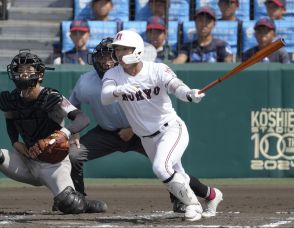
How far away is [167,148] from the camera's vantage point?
309 inches

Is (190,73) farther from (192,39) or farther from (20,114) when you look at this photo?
(20,114)

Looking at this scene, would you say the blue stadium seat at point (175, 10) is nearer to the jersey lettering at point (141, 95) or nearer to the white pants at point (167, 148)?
the white pants at point (167, 148)

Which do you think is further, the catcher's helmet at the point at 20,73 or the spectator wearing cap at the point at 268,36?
the spectator wearing cap at the point at 268,36

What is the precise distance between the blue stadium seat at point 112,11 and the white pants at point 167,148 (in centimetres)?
547

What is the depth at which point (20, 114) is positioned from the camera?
27.4 ft

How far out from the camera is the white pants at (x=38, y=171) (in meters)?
8.43

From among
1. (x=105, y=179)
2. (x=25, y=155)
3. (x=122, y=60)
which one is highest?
(x=122, y=60)

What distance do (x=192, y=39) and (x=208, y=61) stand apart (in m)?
0.43

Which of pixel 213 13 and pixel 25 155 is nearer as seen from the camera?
pixel 25 155

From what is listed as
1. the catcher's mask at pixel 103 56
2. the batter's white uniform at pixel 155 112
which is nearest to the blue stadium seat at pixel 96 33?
the catcher's mask at pixel 103 56

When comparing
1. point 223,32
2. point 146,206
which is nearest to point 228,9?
point 223,32

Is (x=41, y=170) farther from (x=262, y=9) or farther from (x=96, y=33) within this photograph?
(x=262, y=9)

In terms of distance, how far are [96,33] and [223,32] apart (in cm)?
176

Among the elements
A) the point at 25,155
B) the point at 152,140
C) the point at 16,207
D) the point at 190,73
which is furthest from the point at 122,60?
the point at 190,73
